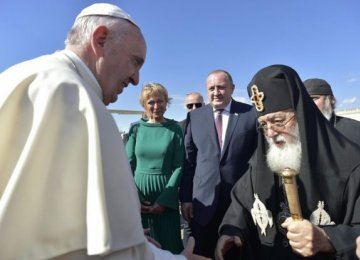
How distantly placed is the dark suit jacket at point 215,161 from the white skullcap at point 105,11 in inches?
104

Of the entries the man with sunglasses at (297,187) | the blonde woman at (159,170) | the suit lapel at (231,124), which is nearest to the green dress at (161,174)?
the blonde woman at (159,170)

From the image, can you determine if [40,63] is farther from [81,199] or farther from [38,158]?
[81,199]

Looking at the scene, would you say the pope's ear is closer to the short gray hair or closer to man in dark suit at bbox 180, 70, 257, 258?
the short gray hair

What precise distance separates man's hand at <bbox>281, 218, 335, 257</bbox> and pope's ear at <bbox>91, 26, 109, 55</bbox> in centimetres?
155

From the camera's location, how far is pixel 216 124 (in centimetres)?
453

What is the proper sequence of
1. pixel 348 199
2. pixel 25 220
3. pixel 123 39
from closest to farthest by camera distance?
pixel 25 220 < pixel 123 39 < pixel 348 199

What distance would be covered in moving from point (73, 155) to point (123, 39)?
2.33ft

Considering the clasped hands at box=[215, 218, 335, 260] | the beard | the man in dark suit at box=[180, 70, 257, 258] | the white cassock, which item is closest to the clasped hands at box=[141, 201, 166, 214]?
the man in dark suit at box=[180, 70, 257, 258]

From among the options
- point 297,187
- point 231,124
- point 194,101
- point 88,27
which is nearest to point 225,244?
point 297,187

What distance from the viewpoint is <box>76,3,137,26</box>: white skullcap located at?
187cm

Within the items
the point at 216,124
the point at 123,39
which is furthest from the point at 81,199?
the point at 216,124

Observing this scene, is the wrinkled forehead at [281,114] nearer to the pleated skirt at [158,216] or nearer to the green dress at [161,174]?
the green dress at [161,174]

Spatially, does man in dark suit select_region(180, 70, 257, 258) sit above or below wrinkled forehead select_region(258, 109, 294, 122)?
below

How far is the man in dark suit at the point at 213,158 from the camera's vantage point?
4219 mm
